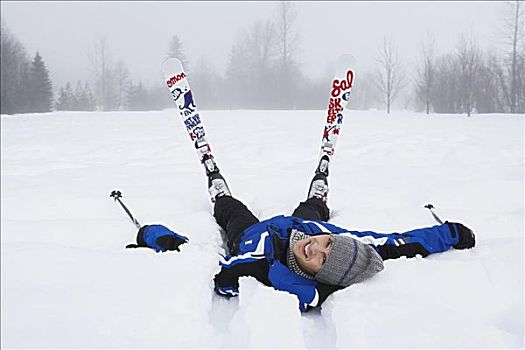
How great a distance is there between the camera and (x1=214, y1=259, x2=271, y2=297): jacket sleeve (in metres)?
1.66

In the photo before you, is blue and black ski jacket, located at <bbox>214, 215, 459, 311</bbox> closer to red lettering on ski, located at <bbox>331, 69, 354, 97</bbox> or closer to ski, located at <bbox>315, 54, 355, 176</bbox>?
ski, located at <bbox>315, 54, 355, 176</bbox>

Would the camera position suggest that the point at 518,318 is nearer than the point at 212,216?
Yes

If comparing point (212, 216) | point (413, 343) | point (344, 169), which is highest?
point (344, 169)

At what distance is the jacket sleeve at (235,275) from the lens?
5.45 feet

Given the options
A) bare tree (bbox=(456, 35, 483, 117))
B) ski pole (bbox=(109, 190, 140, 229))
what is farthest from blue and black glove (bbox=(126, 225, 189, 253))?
bare tree (bbox=(456, 35, 483, 117))

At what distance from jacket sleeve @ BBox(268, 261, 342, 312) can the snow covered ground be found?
0.16 ft

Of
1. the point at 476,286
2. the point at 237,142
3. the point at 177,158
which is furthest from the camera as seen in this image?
the point at 237,142

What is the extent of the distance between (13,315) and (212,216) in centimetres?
143

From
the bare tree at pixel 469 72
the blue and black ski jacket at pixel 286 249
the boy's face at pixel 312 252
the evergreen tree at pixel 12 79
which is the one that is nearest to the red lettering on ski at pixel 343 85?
the blue and black ski jacket at pixel 286 249

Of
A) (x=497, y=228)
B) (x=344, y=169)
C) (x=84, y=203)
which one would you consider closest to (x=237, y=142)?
(x=344, y=169)

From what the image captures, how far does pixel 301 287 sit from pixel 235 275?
25 cm

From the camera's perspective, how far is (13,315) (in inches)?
57.0

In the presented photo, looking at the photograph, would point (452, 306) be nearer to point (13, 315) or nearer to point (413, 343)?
point (413, 343)

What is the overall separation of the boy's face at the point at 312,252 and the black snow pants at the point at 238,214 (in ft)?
1.85
